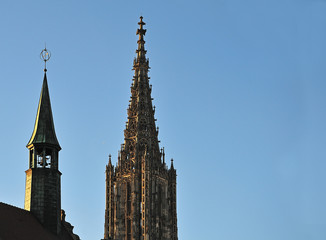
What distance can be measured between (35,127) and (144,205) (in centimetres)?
4695

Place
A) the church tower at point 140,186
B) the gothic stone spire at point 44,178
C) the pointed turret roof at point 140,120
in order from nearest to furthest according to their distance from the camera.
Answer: the gothic stone spire at point 44,178, the church tower at point 140,186, the pointed turret roof at point 140,120

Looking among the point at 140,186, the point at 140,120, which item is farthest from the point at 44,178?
the point at 140,120

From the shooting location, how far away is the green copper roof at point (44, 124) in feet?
213

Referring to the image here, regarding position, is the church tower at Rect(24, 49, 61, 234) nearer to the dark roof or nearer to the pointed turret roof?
the dark roof

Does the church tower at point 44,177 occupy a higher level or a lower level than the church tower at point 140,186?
lower

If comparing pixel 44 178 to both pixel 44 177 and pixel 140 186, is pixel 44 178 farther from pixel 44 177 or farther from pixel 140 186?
pixel 140 186

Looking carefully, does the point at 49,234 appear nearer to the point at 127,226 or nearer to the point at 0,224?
the point at 0,224

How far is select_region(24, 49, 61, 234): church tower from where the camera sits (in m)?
62.8

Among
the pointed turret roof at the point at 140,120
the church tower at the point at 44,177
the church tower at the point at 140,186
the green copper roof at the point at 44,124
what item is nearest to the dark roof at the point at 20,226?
the church tower at the point at 44,177

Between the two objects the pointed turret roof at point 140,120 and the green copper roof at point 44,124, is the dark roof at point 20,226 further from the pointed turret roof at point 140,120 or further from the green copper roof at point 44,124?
the pointed turret roof at point 140,120

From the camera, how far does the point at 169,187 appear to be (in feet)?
384

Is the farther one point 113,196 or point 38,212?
point 113,196

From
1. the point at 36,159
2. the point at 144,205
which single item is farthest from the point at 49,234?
the point at 144,205

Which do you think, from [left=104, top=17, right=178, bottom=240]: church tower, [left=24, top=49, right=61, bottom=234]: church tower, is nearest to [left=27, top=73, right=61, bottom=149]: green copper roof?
[left=24, top=49, right=61, bottom=234]: church tower
